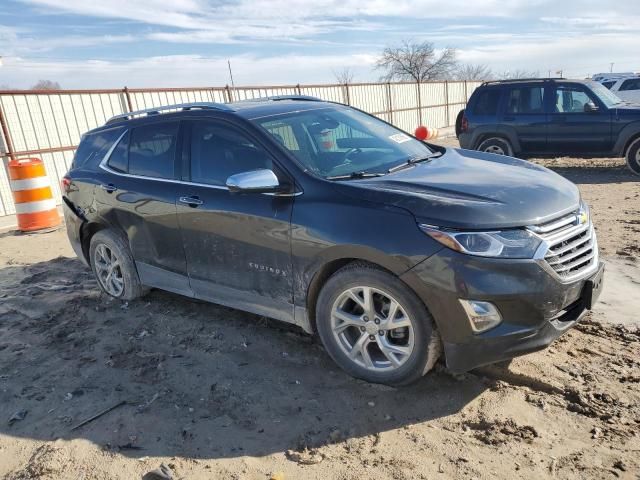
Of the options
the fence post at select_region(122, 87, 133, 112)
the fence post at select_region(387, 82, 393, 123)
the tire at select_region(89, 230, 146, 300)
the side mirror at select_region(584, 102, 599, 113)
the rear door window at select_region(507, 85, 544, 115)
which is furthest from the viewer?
A: the fence post at select_region(387, 82, 393, 123)

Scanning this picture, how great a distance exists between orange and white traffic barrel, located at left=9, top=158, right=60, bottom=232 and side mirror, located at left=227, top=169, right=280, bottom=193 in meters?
6.71

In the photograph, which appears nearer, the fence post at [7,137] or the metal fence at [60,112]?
Result: the fence post at [7,137]

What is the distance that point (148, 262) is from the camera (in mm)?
4691

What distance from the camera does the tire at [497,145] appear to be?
11271mm

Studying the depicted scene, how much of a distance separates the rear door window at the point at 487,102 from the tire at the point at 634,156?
2.71m

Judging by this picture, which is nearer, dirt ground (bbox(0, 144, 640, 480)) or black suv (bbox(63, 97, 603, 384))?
dirt ground (bbox(0, 144, 640, 480))

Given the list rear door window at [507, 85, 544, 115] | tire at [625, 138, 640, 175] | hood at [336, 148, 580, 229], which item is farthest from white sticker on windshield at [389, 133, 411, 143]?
tire at [625, 138, 640, 175]

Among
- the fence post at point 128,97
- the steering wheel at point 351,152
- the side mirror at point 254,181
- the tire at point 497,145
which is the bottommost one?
the tire at point 497,145

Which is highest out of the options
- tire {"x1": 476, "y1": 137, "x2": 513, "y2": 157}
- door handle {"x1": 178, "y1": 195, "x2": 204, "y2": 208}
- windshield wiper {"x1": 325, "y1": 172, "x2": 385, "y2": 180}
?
windshield wiper {"x1": 325, "y1": 172, "x2": 385, "y2": 180}

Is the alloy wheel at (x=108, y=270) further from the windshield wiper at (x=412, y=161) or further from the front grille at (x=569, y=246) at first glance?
the front grille at (x=569, y=246)

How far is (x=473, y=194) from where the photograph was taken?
10.3 ft

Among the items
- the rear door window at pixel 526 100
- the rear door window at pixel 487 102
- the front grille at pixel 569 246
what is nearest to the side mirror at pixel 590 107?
the rear door window at pixel 526 100

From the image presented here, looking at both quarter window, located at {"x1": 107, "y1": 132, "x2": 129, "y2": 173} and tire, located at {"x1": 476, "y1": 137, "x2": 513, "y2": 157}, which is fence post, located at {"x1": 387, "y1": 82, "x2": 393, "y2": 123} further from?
quarter window, located at {"x1": 107, "y1": 132, "x2": 129, "y2": 173}

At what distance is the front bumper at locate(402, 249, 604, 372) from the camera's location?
112 inches
